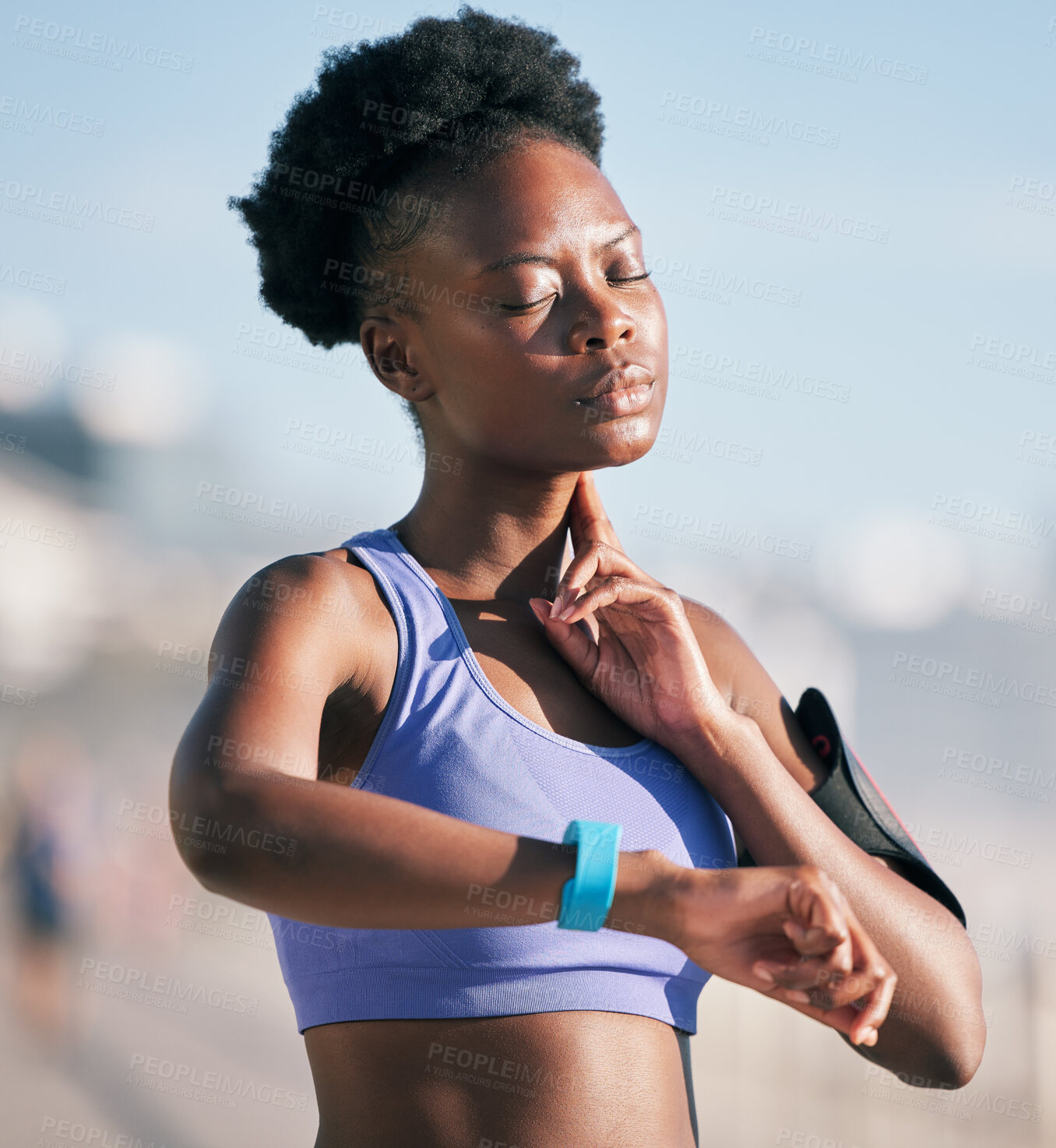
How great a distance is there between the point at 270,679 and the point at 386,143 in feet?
4.10

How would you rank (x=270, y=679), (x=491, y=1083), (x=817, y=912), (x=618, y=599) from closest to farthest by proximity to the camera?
(x=817, y=912), (x=270, y=679), (x=491, y=1083), (x=618, y=599)

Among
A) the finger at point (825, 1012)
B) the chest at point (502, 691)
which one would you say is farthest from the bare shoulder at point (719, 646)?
the finger at point (825, 1012)

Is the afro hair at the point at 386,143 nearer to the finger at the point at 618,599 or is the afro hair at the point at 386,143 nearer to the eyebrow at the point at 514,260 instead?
the eyebrow at the point at 514,260

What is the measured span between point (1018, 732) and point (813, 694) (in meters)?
18.1

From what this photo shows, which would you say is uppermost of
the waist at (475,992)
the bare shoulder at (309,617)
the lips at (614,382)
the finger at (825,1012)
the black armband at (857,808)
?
the lips at (614,382)

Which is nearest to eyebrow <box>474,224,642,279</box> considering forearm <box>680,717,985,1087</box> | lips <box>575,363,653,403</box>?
lips <box>575,363,653,403</box>

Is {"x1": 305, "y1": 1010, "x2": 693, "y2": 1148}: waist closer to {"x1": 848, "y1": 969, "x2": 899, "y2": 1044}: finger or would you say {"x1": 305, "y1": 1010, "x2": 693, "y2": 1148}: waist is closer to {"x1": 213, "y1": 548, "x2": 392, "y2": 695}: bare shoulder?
{"x1": 848, "y1": 969, "x2": 899, "y2": 1044}: finger

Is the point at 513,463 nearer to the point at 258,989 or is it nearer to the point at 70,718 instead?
the point at 258,989

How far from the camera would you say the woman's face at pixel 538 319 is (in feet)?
6.84

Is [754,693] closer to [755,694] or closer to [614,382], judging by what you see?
[755,694]

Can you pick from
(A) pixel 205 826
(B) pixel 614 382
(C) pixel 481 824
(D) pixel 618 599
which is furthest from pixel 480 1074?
(B) pixel 614 382

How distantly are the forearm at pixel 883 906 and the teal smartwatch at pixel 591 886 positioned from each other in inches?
27.5

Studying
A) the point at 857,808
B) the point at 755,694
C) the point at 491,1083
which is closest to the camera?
the point at 491,1083

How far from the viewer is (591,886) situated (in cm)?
144
